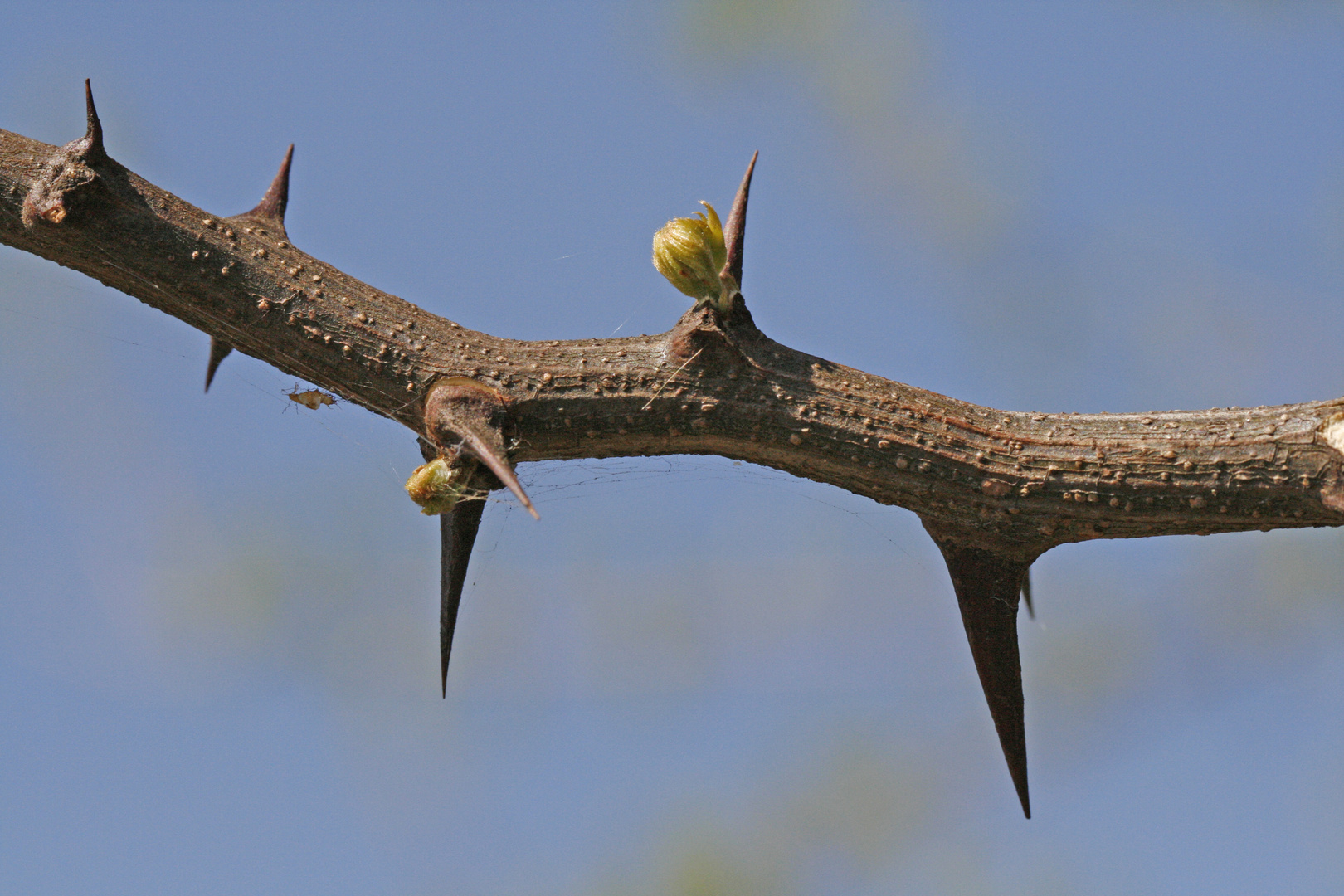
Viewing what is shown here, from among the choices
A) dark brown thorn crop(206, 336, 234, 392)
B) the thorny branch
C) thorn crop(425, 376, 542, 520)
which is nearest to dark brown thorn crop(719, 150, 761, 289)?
the thorny branch

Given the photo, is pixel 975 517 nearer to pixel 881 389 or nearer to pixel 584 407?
pixel 881 389

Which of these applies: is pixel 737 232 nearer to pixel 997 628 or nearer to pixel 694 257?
pixel 694 257

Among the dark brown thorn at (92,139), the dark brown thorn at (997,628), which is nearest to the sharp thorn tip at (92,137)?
the dark brown thorn at (92,139)

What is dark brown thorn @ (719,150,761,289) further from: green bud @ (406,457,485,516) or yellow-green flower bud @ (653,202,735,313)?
green bud @ (406,457,485,516)

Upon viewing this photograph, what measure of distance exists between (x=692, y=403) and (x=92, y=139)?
40.3 inches

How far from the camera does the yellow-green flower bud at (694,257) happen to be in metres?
1.80

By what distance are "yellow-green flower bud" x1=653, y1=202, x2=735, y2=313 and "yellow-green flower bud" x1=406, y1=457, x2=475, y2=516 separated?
45 centimetres

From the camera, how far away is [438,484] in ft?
5.74

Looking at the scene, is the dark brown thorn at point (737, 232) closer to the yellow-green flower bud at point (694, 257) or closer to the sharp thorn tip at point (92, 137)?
the yellow-green flower bud at point (694, 257)

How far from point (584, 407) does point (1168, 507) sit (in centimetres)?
91

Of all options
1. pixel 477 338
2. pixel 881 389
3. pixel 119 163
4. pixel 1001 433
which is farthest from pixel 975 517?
pixel 119 163

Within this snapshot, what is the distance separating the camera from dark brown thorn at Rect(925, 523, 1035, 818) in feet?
6.03

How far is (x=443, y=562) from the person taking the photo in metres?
1.92

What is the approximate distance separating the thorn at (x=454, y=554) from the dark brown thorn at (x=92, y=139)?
0.78 meters
